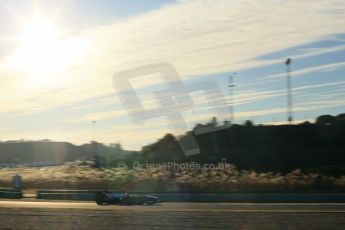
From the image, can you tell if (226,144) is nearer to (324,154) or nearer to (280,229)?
(324,154)

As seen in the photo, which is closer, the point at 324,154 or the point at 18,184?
the point at 18,184

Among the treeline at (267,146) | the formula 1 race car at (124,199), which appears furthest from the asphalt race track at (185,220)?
the treeline at (267,146)

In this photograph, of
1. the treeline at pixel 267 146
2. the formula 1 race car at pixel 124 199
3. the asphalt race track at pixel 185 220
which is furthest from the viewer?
the treeline at pixel 267 146

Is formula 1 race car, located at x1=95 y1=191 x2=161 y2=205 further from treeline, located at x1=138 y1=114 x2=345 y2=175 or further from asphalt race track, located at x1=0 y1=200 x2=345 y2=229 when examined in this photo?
treeline, located at x1=138 y1=114 x2=345 y2=175

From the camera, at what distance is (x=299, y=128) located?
2766 inches

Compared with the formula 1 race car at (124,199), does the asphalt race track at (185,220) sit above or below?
below

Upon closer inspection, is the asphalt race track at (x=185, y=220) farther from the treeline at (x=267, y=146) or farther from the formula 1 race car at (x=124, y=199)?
the treeline at (x=267, y=146)

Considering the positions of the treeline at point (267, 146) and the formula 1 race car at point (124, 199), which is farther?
the treeline at point (267, 146)

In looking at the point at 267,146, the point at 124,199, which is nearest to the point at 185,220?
the point at 124,199

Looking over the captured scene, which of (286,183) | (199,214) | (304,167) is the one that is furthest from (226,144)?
(199,214)

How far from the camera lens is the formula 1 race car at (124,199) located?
3102 cm

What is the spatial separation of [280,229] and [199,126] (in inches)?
1999

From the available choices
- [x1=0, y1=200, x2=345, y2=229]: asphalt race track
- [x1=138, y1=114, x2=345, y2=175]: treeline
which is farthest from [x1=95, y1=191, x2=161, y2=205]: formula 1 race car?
[x1=138, y1=114, x2=345, y2=175]: treeline

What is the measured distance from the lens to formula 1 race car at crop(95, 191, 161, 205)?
31.0m
